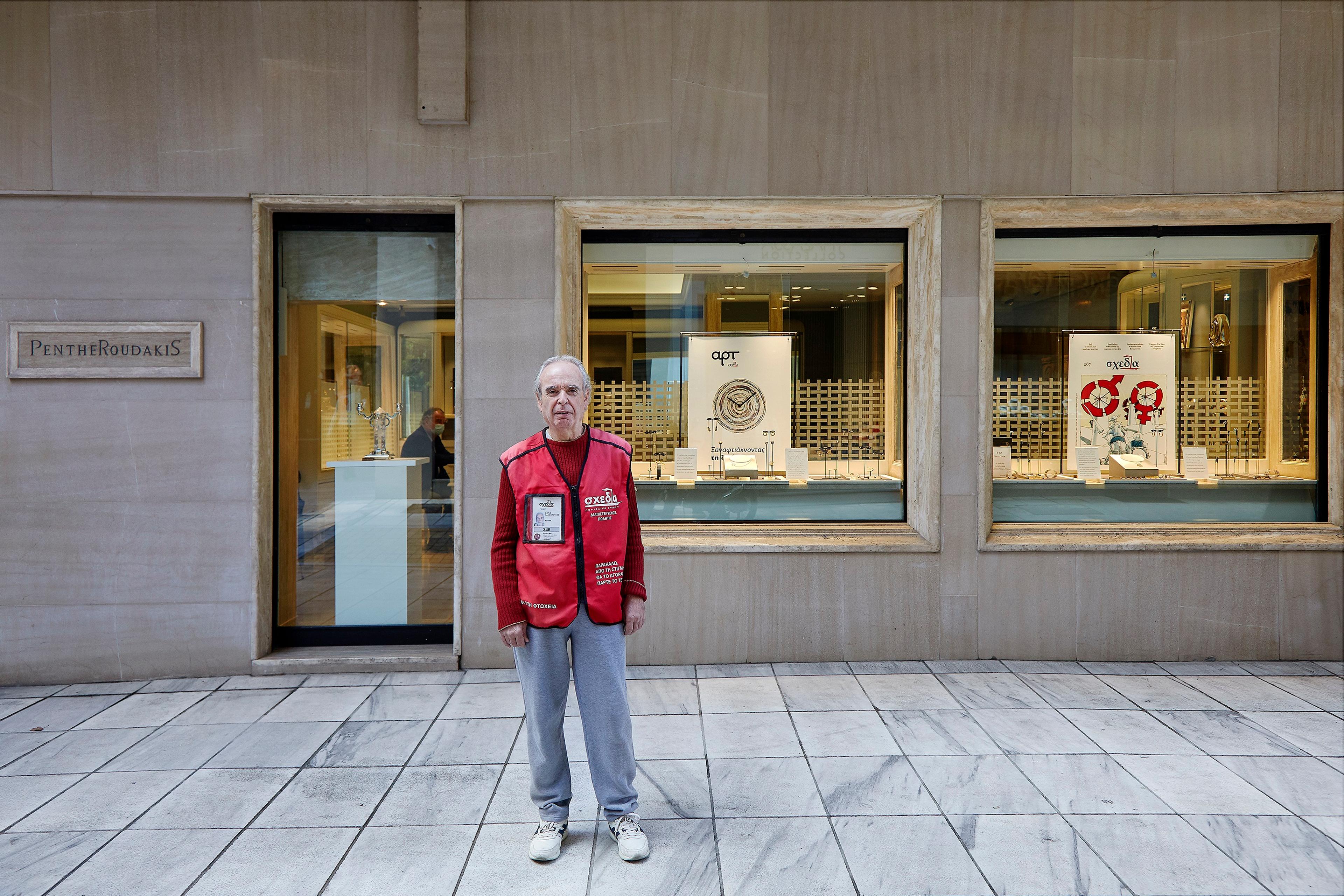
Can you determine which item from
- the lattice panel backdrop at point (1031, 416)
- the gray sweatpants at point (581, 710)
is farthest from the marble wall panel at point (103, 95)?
the lattice panel backdrop at point (1031, 416)

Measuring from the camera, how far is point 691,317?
21.7 feet

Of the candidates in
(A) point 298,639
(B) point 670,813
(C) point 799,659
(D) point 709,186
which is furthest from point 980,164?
(A) point 298,639

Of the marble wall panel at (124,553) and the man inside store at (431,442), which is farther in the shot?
the man inside store at (431,442)

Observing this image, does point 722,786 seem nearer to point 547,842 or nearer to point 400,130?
point 547,842

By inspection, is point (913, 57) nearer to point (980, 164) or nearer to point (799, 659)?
point (980, 164)

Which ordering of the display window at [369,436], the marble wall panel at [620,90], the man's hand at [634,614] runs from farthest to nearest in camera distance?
the display window at [369,436] < the marble wall panel at [620,90] < the man's hand at [634,614]

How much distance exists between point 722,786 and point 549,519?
5.72 ft

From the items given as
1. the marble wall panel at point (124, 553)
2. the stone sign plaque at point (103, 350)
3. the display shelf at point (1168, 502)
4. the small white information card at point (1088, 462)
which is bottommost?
the marble wall panel at point (124, 553)

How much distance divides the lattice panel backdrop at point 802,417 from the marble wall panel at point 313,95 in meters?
2.54

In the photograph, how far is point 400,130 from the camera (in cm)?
594

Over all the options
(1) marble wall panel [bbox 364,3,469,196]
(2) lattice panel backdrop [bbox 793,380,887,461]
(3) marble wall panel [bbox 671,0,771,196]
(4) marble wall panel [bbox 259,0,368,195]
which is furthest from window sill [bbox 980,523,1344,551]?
(4) marble wall panel [bbox 259,0,368,195]

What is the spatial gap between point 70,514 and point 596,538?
15.7 feet

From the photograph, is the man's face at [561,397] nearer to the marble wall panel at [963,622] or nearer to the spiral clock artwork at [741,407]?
the spiral clock artwork at [741,407]

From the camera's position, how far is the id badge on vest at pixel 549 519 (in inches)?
131
